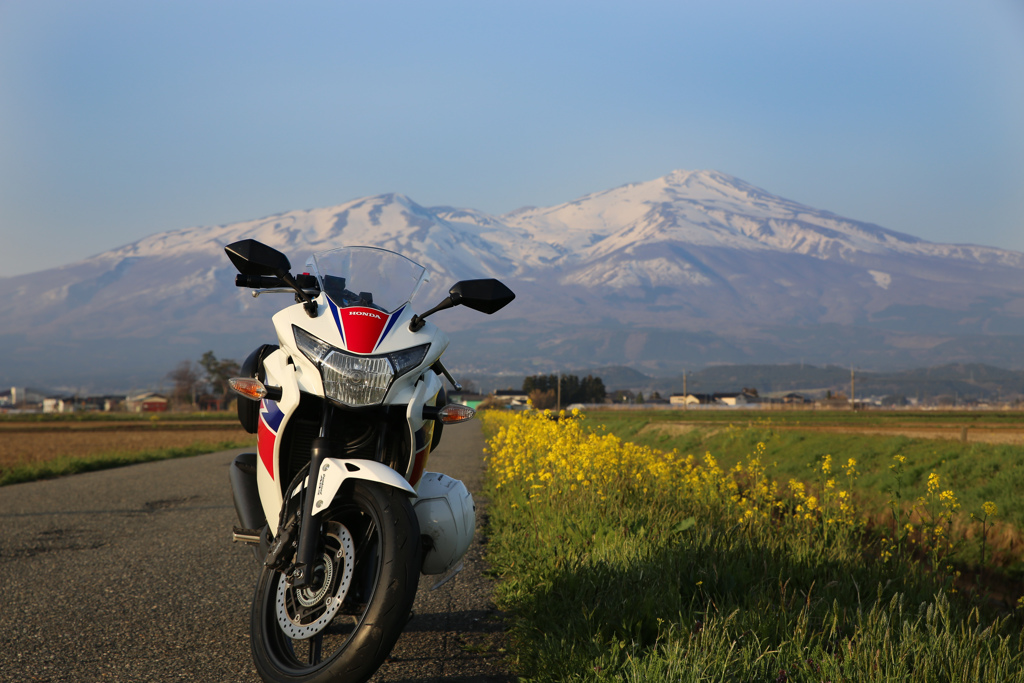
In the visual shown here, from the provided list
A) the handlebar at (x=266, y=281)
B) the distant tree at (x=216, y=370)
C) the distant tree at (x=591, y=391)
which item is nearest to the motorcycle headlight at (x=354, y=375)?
the handlebar at (x=266, y=281)

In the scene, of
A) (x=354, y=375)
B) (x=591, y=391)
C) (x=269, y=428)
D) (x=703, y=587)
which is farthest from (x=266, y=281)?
(x=591, y=391)

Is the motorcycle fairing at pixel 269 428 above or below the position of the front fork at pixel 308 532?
above

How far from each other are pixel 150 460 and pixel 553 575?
19155 mm

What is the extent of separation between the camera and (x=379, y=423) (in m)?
3.54

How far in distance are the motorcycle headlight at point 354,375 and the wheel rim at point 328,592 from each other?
45 centimetres

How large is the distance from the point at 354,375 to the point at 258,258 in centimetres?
81

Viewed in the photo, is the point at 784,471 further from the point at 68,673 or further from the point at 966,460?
the point at 68,673

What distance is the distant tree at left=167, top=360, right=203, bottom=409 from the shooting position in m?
150

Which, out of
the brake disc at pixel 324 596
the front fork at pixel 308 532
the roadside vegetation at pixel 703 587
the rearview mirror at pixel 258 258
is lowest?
the roadside vegetation at pixel 703 587

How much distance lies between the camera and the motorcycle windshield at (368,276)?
3.86m

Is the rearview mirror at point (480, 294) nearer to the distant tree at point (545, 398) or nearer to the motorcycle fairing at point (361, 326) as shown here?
the motorcycle fairing at point (361, 326)

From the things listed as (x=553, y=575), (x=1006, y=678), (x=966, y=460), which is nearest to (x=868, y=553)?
(x=553, y=575)

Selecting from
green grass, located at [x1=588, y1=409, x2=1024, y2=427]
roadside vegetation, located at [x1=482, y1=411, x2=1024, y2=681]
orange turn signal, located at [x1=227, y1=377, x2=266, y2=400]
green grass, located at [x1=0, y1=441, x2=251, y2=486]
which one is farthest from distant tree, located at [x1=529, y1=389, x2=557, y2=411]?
orange turn signal, located at [x1=227, y1=377, x2=266, y2=400]

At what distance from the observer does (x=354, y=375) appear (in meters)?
3.30
